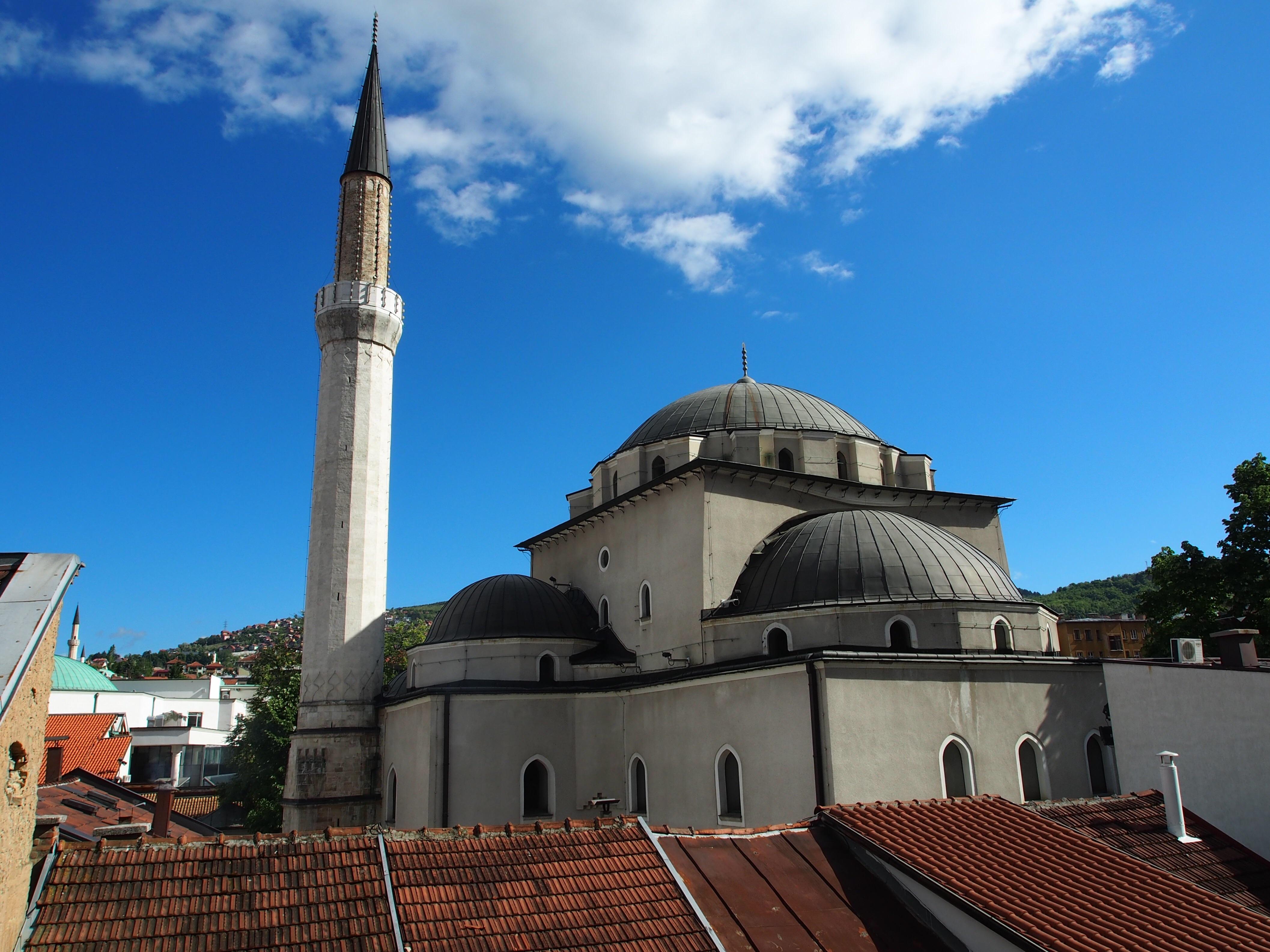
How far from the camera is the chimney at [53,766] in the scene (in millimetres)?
13531

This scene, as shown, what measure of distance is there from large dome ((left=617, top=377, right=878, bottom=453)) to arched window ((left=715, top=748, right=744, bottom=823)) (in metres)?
7.42

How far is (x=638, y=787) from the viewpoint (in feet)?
49.7

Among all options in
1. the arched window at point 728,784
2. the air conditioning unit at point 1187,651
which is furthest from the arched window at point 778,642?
the air conditioning unit at point 1187,651

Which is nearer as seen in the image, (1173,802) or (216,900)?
(216,900)

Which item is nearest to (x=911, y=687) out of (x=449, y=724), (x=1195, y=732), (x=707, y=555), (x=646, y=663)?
(x=1195, y=732)

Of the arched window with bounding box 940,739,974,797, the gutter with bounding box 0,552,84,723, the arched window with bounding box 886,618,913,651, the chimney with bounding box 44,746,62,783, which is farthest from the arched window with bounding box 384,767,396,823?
the gutter with bounding box 0,552,84,723

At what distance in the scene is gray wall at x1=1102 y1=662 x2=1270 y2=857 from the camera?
1005 centimetres

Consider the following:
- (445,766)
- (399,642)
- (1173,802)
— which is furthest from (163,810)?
(399,642)

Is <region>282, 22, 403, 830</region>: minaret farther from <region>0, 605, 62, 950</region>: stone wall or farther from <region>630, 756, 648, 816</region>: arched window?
<region>0, 605, 62, 950</region>: stone wall

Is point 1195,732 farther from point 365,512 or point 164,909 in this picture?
point 365,512

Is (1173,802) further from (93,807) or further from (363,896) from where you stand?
(93,807)

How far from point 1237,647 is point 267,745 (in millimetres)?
22307

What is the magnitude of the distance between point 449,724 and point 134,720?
104 feet

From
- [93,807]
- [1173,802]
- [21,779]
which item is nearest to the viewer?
[21,779]
